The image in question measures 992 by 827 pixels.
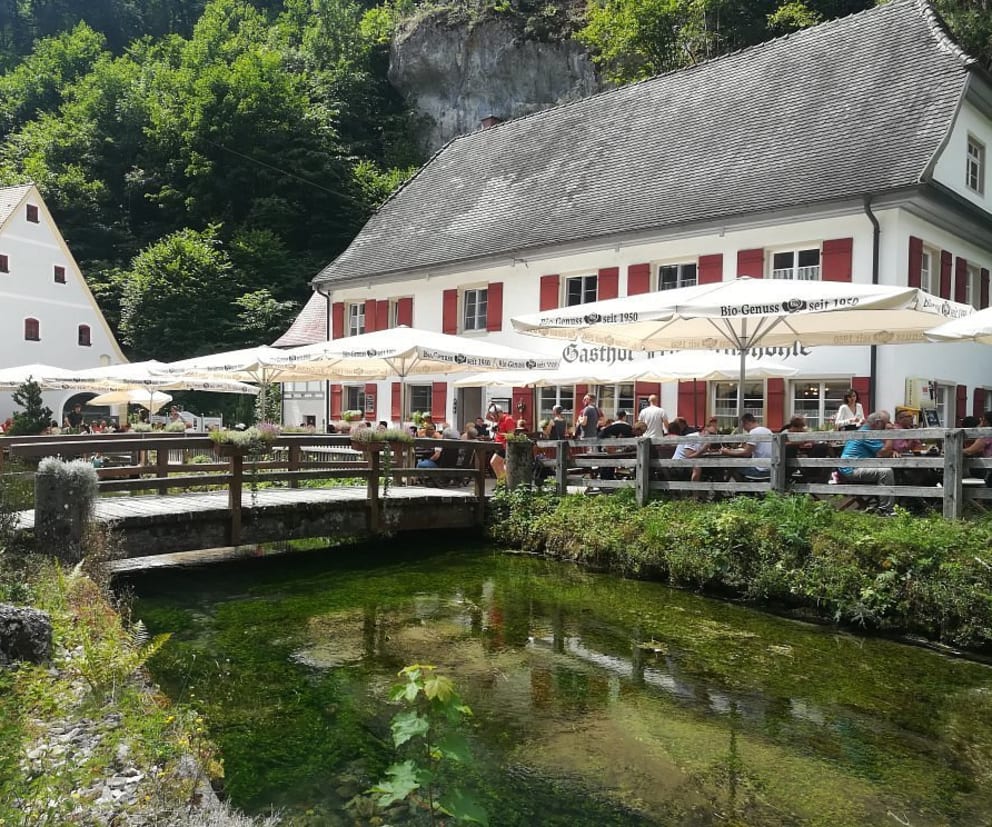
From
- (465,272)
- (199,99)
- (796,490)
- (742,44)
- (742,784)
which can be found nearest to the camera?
(742,784)

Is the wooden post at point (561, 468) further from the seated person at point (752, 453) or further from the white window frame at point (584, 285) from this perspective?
the white window frame at point (584, 285)

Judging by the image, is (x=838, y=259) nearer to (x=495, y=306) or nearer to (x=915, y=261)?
(x=915, y=261)

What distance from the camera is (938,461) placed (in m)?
8.09

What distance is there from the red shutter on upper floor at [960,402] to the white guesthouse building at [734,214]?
43mm

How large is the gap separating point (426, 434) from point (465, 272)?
24.7 ft

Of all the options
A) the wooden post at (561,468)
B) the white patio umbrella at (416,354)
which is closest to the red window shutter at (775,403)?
the white patio umbrella at (416,354)

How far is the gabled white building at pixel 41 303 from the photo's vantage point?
32.1 meters

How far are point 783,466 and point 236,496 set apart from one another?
616cm

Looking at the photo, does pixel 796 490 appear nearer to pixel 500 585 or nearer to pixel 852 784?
pixel 500 585

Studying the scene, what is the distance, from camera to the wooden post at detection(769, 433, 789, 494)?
9281mm

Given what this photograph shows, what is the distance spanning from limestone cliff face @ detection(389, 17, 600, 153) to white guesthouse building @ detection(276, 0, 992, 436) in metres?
20.5

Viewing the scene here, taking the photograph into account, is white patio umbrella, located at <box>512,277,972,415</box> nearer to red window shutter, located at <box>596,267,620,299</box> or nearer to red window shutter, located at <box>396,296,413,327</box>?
red window shutter, located at <box>596,267,620,299</box>

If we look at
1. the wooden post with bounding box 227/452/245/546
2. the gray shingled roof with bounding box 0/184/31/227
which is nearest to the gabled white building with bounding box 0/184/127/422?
the gray shingled roof with bounding box 0/184/31/227

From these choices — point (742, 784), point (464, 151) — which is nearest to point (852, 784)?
point (742, 784)
